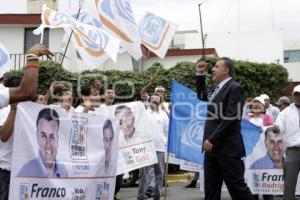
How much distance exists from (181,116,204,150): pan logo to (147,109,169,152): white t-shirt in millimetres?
597

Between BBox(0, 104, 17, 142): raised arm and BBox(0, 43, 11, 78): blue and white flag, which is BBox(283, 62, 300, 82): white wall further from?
BBox(0, 104, 17, 142): raised arm

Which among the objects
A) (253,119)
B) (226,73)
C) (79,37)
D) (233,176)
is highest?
(79,37)

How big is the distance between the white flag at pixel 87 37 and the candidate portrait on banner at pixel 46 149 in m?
4.08

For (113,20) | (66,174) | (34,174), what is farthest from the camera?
(113,20)

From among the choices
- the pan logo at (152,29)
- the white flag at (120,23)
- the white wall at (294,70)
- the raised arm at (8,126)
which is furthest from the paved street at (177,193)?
the white wall at (294,70)

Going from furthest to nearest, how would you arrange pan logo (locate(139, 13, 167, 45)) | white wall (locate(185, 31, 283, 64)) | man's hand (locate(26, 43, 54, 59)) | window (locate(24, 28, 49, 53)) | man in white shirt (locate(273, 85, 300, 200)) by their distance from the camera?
white wall (locate(185, 31, 283, 64)) → window (locate(24, 28, 49, 53)) → pan logo (locate(139, 13, 167, 45)) → man in white shirt (locate(273, 85, 300, 200)) → man's hand (locate(26, 43, 54, 59))

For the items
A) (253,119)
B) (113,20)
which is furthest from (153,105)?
(113,20)

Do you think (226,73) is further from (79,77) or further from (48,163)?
(79,77)

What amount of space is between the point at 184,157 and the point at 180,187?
318 cm

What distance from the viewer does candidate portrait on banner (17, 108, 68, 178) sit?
5215 mm

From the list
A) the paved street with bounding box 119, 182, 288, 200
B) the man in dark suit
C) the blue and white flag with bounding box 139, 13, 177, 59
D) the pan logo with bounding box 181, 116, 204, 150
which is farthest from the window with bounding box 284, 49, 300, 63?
the man in dark suit

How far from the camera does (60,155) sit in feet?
18.1

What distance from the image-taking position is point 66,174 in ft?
18.3

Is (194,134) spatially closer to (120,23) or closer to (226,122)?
(226,122)
